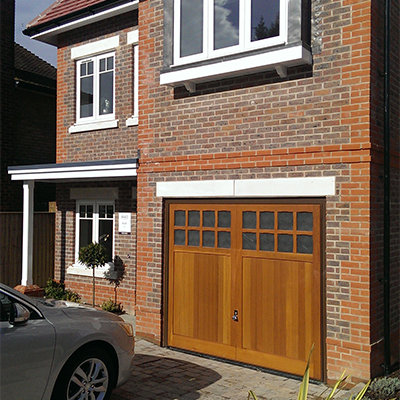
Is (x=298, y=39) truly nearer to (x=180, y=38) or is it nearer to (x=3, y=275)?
(x=180, y=38)

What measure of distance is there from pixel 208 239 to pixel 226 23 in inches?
126

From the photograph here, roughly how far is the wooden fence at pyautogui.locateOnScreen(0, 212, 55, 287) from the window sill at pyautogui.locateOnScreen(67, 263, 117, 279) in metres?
0.87

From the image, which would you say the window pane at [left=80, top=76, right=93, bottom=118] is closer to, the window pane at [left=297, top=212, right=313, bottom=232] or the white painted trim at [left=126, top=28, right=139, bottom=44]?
the white painted trim at [left=126, top=28, right=139, bottom=44]

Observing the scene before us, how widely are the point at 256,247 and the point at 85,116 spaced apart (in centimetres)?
625

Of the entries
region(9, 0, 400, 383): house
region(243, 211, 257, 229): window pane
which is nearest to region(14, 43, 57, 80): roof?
region(9, 0, 400, 383): house

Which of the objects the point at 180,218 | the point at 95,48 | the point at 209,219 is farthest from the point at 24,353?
the point at 95,48

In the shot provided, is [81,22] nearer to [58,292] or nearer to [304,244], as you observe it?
[58,292]

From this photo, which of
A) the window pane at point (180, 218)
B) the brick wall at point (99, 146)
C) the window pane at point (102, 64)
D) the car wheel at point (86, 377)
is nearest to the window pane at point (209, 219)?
the window pane at point (180, 218)

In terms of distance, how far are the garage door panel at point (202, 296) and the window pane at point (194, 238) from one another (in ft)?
0.52

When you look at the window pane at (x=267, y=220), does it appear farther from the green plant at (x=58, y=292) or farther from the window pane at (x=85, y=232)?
the green plant at (x=58, y=292)

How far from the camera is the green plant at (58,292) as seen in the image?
37.1 ft

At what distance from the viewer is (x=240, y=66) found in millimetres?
6824

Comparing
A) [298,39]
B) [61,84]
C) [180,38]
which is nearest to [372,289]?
[298,39]

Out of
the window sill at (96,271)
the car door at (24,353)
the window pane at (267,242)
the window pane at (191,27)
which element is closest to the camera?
the car door at (24,353)
